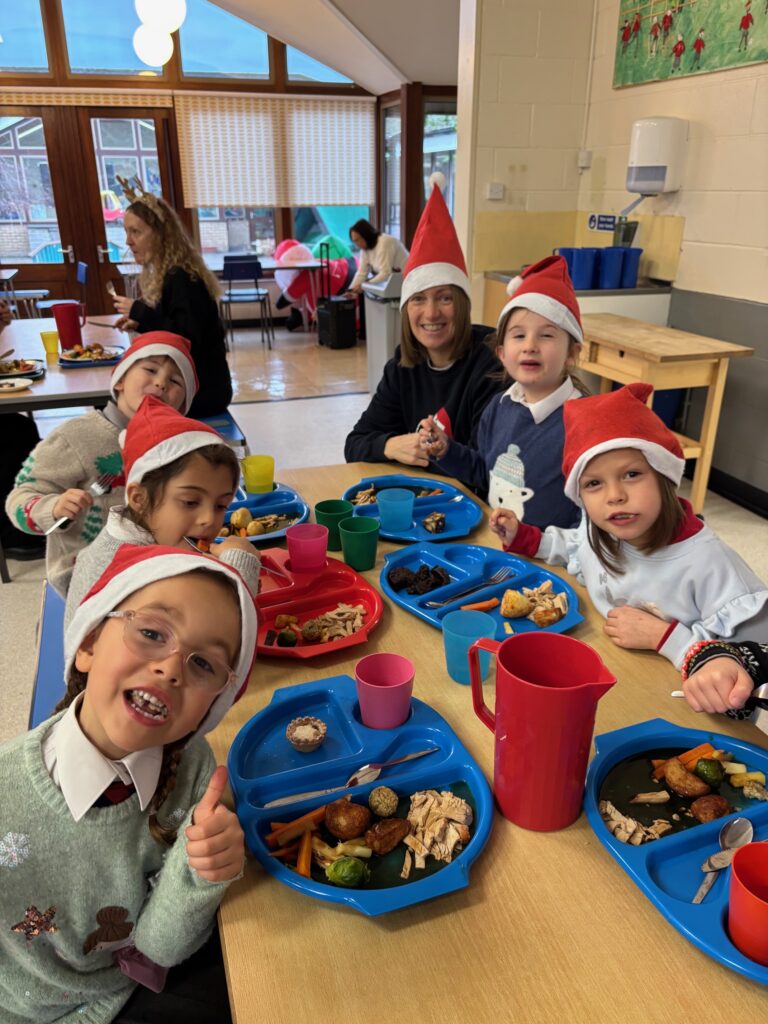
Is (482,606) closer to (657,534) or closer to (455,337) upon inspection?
(657,534)

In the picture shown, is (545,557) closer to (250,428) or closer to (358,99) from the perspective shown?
(250,428)

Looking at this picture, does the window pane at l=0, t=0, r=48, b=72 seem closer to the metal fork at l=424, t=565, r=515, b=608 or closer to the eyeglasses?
the metal fork at l=424, t=565, r=515, b=608

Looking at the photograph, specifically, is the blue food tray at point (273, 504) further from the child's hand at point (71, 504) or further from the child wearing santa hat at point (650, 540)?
the child wearing santa hat at point (650, 540)

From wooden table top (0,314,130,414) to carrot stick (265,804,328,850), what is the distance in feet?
8.01

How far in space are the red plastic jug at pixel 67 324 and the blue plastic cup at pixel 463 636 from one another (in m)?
3.16

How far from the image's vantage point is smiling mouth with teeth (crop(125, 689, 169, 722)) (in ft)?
2.56

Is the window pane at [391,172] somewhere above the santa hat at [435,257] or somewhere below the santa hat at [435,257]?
above

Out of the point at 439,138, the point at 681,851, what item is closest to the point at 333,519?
the point at 681,851

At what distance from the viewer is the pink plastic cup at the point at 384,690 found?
1010 millimetres

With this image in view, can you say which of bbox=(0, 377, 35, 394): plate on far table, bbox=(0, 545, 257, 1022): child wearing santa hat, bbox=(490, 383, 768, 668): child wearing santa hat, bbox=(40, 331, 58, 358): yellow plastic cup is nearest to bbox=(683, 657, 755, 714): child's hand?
bbox=(490, 383, 768, 668): child wearing santa hat

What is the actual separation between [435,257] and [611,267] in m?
2.37

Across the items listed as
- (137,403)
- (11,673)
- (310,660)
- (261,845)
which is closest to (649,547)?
(310,660)

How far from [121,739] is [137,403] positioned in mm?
1237

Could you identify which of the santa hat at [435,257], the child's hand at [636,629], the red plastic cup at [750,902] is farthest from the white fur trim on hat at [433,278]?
the red plastic cup at [750,902]
